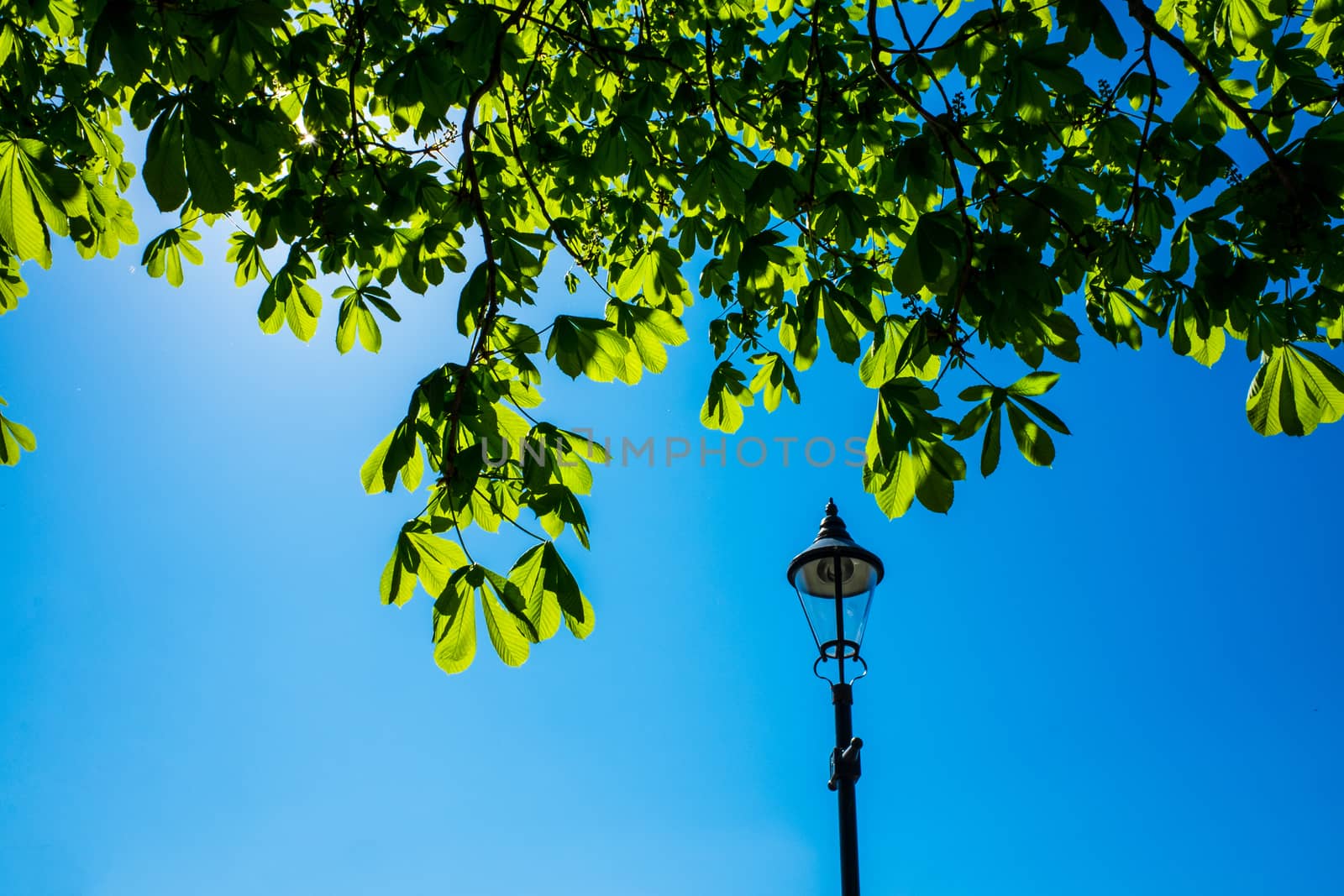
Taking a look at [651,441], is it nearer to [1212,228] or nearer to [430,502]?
[430,502]

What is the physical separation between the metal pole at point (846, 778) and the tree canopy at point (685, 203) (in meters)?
2.10

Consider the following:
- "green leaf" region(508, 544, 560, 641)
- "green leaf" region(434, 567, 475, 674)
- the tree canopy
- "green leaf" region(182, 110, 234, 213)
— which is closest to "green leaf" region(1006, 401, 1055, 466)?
the tree canopy

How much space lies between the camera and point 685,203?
3295 millimetres

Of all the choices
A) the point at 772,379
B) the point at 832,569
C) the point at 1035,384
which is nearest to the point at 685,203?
the point at 772,379

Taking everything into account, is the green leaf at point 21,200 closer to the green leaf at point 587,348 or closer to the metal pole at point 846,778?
the green leaf at point 587,348

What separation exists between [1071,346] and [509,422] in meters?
1.38

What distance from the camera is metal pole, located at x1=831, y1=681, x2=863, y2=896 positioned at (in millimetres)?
4242

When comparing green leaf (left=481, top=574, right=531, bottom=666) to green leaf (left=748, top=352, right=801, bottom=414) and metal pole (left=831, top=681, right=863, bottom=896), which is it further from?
metal pole (left=831, top=681, right=863, bottom=896)

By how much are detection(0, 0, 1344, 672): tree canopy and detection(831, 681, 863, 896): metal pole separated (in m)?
2.10

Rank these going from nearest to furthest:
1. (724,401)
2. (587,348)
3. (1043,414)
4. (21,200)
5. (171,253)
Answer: (1043,414), (21,200), (587,348), (724,401), (171,253)

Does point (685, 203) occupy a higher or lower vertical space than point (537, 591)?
higher

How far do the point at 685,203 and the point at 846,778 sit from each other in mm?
2831

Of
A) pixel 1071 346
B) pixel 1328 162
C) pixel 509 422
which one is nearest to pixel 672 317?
pixel 509 422

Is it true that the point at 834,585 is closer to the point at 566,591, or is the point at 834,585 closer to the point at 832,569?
the point at 832,569
